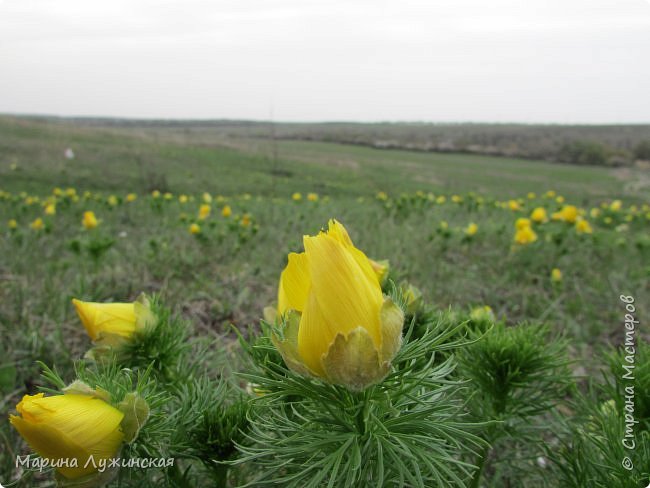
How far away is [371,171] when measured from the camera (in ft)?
93.3

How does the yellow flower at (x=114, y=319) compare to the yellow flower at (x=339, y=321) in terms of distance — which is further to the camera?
the yellow flower at (x=114, y=319)

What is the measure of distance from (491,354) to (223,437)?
650 millimetres

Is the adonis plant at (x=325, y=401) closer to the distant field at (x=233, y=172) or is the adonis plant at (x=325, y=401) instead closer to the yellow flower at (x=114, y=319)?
the yellow flower at (x=114, y=319)

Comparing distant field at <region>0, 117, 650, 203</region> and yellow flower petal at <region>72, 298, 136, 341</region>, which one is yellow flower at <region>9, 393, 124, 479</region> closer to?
yellow flower petal at <region>72, 298, 136, 341</region>

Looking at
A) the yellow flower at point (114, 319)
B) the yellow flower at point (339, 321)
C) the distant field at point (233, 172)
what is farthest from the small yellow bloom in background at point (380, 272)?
the distant field at point (233, 172)

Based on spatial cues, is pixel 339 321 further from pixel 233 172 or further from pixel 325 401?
pixel 233 172

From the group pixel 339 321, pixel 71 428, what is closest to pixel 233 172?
pixel 71 428

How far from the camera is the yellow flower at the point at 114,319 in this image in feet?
3.76

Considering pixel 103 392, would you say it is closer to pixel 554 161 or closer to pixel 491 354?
pixel 491 354

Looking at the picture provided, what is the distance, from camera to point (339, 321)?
0.69m

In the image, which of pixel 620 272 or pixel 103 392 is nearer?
pixel 103 392

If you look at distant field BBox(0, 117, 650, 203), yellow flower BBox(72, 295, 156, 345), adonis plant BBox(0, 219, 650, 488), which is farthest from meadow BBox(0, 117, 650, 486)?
distant field BBox(0, 117, 650, 203)

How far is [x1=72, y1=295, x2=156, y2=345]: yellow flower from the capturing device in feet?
3.76

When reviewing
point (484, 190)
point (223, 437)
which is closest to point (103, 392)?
point (223, 437)
